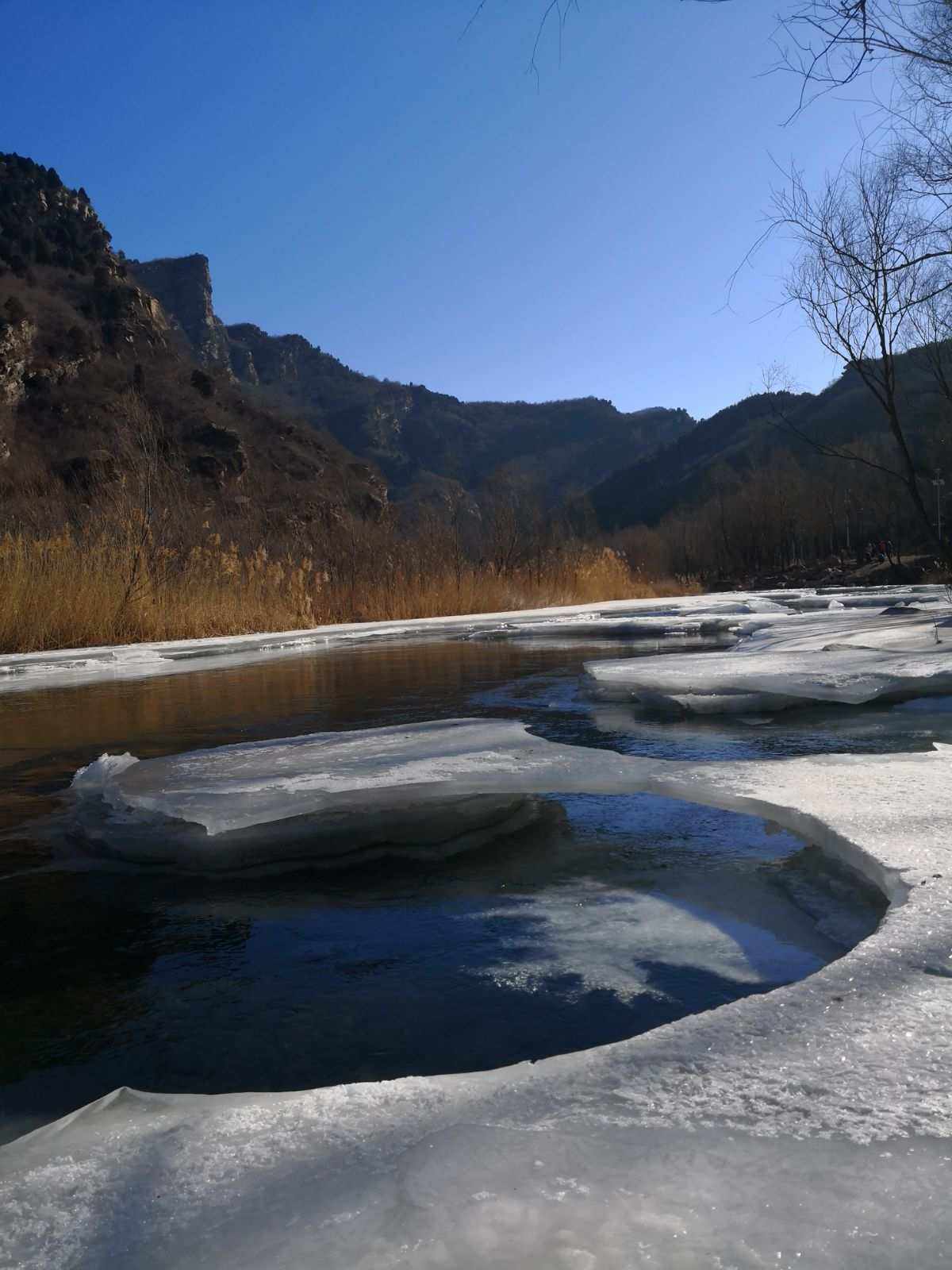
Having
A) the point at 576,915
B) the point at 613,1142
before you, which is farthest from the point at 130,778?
the point at 613,1142

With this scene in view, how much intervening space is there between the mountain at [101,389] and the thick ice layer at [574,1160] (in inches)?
1308

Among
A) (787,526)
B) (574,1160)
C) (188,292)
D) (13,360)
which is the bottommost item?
(574,1160)

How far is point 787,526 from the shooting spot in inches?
1836

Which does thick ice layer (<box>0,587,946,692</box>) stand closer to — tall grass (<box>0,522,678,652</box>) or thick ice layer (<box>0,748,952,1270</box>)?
tall grass (<box>0,522,678,652</box>)

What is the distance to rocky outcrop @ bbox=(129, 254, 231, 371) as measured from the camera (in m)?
80.2

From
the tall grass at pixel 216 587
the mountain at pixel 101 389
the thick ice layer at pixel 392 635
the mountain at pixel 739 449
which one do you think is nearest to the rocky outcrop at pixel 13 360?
the mountain at pixel 101 389

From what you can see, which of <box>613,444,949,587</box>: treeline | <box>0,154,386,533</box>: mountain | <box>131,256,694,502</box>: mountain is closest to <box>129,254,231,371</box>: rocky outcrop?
<box>131,256,694,502</box>: mountain

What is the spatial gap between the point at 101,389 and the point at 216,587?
3699 cm

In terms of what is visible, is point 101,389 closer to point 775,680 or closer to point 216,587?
point 216,587

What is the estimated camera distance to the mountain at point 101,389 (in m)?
37.8

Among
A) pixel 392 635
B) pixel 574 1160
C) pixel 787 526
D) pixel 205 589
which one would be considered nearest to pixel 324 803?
pixel 574 1160

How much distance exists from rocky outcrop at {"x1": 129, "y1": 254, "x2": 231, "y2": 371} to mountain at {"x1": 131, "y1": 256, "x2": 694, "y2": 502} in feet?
0.27

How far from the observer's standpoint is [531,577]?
1342 centimetres

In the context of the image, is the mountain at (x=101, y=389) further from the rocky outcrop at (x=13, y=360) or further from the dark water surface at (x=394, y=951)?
the dark water surface at (x=394, y=951)
